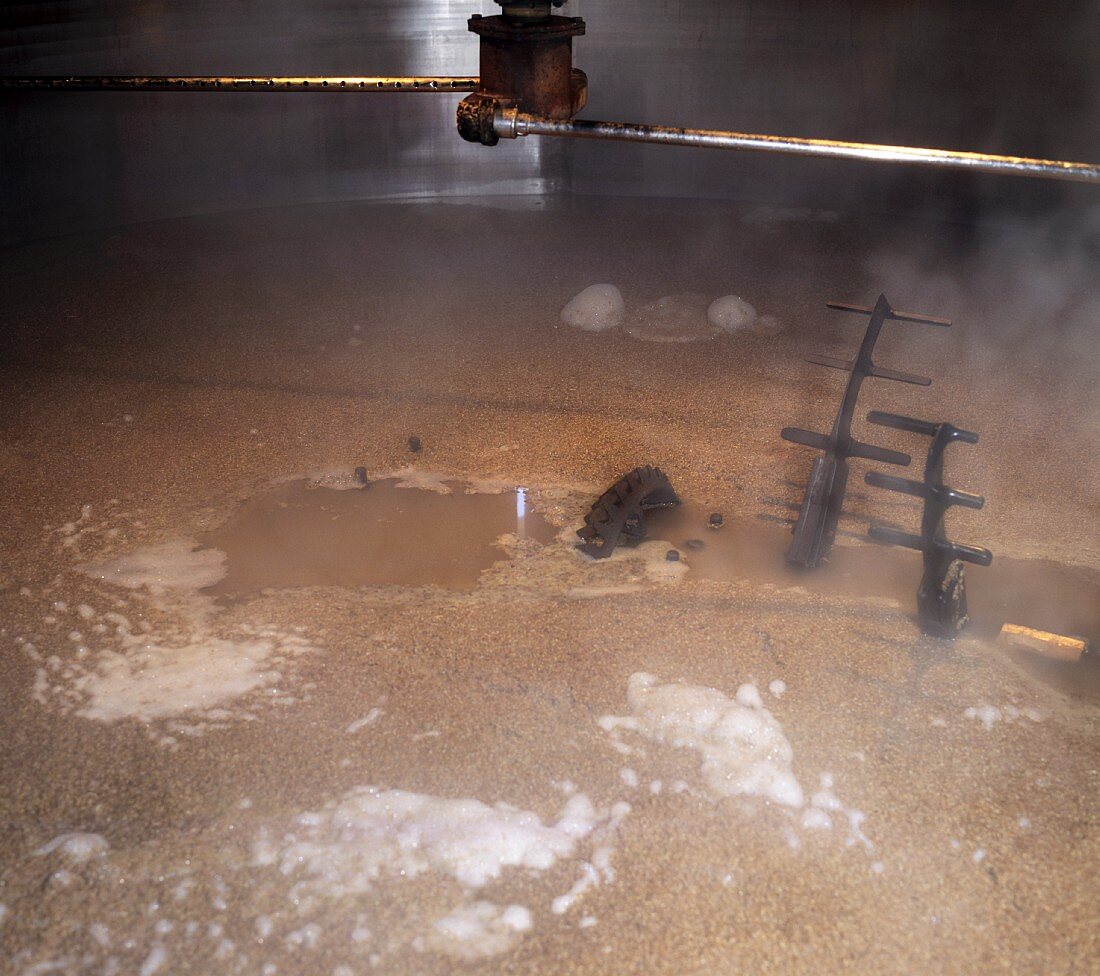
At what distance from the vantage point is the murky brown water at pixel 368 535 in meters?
2.59

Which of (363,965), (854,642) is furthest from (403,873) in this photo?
(854,642)

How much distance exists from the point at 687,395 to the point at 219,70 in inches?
139

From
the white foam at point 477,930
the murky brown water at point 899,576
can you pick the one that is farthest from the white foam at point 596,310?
the white foam at point 477,930

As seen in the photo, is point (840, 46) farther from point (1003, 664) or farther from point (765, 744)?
point (765, 744)

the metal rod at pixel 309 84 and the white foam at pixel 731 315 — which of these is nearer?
the metal rod at pixel 309 84

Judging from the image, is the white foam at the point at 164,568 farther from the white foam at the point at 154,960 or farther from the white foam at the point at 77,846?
the white foam at the point at 154,960

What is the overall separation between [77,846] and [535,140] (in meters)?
5.24

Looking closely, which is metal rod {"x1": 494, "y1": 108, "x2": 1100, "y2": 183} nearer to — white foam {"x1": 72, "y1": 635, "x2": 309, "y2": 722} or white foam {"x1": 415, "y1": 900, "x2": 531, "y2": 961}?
white foam {"x1": 72, "y1": 635, "x2": 309, "y2": 722}

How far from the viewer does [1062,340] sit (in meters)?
4.05

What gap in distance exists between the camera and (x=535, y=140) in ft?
20.3

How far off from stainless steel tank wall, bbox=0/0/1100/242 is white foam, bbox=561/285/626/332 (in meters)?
2.24

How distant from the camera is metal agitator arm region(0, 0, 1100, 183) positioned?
184cm

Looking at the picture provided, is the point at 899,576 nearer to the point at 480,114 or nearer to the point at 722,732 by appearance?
the point at 722,732

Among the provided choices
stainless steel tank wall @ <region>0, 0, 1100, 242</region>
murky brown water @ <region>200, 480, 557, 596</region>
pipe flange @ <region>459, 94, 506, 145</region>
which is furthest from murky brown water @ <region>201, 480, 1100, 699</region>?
stainless steel tank wall @ <region>0, 0, 1100, 242</region>
